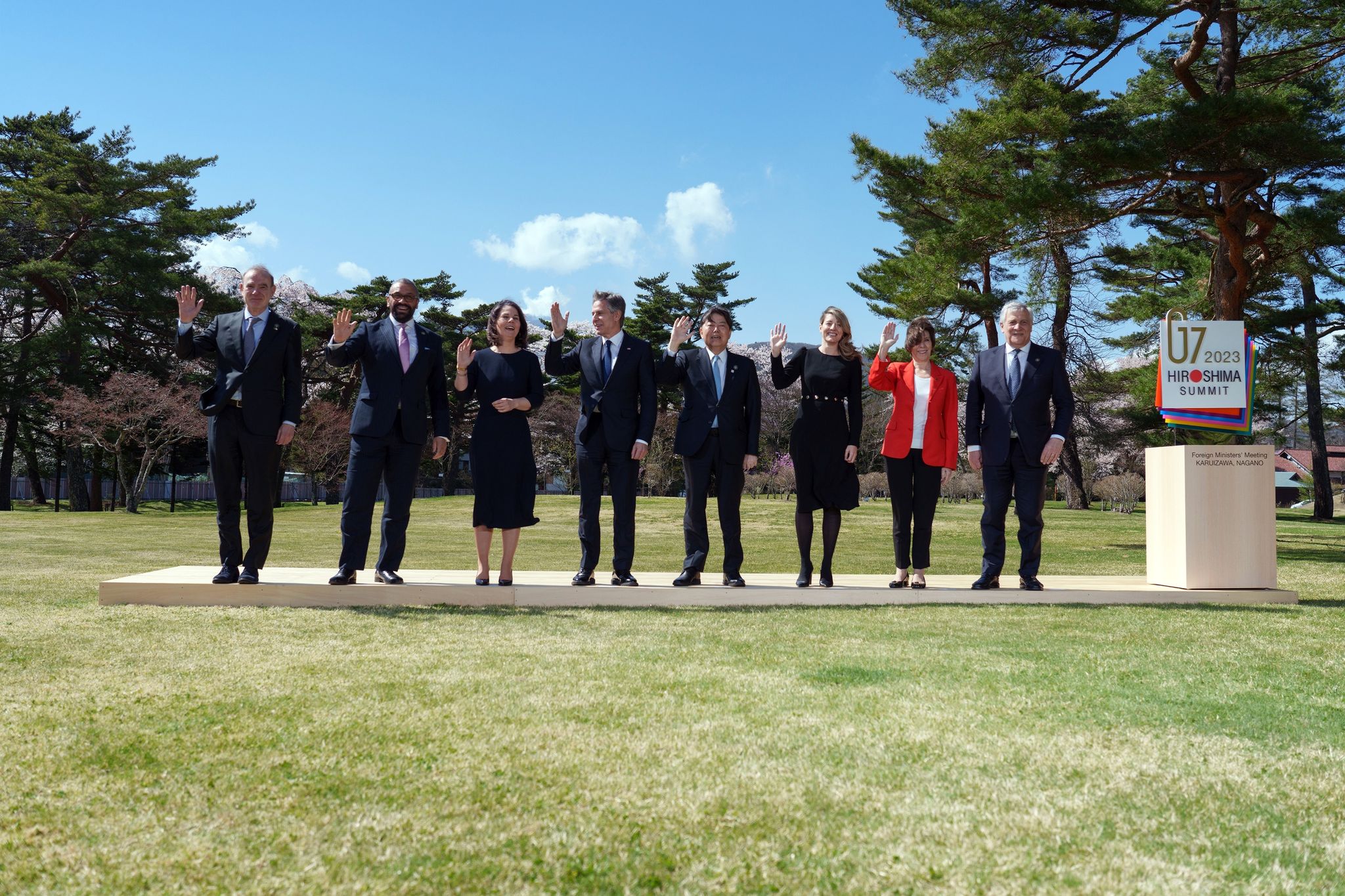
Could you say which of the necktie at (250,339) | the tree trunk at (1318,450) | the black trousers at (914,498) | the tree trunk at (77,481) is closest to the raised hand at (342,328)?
the necktie at (250,339)

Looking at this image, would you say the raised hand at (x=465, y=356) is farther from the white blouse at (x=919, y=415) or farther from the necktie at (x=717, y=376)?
the white blouse at (x=919, y=415)

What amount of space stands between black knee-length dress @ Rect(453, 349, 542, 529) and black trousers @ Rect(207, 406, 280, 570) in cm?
128

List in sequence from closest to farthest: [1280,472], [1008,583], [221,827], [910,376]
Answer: [221,827] < [910,376] < [1008,583] < [1280,472]

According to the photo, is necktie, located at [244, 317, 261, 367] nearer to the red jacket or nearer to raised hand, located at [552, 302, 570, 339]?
raised hand, located at [552, 302, 570, 339]

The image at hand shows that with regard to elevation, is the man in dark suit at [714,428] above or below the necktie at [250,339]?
below

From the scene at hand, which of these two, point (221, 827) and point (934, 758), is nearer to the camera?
point (221, 827)

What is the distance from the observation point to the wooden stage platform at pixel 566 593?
18.9 feet

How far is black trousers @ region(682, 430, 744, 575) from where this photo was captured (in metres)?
6.24

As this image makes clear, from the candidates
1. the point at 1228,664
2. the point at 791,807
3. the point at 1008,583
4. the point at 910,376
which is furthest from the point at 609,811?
the point at 1008,583

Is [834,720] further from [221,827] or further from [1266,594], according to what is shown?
[1266,594]

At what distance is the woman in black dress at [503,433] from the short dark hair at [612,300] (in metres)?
0.53

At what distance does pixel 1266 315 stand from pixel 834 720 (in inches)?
768

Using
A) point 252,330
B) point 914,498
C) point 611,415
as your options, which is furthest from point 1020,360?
point 252,330

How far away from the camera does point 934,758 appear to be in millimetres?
2625
